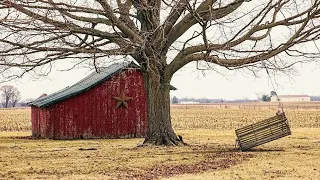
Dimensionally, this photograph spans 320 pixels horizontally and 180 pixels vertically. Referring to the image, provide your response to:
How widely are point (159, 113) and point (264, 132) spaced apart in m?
4.63

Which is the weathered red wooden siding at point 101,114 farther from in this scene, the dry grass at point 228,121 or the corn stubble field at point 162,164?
the dry grass at point 228,121

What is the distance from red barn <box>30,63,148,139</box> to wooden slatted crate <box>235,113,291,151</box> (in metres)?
11.6

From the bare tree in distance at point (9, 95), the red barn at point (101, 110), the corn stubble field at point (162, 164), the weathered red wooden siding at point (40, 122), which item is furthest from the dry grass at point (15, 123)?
the bare tree in distance at point (9, 95)

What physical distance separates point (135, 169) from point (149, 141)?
7.82 m

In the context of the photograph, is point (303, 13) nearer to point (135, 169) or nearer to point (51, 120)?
point (135, 169)

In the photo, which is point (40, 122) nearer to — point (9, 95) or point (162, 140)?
point (162, 140)

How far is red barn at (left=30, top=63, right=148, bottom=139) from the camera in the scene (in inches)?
1277

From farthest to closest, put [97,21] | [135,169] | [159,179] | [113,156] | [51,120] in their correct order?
[51,120], [97,21], [113,156], [135,169], [159,179]

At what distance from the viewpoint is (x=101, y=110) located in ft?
109

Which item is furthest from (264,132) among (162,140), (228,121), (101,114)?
(228,121)

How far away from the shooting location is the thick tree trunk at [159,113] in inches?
936

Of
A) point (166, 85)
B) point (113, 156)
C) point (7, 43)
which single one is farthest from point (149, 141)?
point (7, 43)

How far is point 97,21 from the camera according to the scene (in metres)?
23.2

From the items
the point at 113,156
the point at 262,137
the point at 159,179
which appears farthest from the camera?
the point at 262,137
